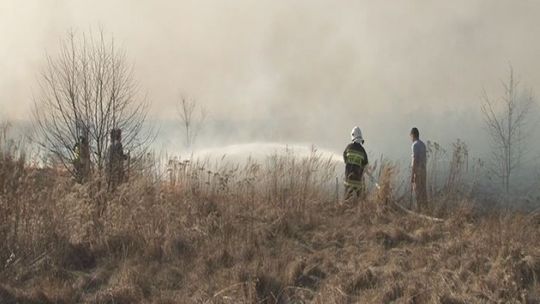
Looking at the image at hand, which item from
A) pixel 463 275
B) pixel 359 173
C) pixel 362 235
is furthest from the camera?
pixel 359 173

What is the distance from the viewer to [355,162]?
10984mm

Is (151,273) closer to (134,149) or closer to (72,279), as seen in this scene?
Answer: (72,279)

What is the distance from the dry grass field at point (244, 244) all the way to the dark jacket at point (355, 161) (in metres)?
1.05

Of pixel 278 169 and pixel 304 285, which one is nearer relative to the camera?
pixel 304 285

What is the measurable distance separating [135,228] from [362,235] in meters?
2.83

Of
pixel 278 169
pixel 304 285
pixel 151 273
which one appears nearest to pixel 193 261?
pixel 151 273

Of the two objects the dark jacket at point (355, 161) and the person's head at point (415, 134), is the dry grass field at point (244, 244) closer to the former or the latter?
the dark jacket at point (355, 161)

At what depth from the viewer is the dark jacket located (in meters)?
10.8

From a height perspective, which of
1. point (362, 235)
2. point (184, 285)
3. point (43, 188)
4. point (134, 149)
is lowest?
point (184, 285)

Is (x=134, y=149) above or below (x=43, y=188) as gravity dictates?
above

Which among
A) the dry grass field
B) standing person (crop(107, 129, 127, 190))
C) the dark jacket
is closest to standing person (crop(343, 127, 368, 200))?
the dark jacket

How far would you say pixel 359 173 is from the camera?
1091 centimetres

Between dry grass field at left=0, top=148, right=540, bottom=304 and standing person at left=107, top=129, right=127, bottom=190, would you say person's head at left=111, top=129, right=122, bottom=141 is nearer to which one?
standing person at left=107, top=129, right=127, bottom=190

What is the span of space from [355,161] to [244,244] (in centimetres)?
439
